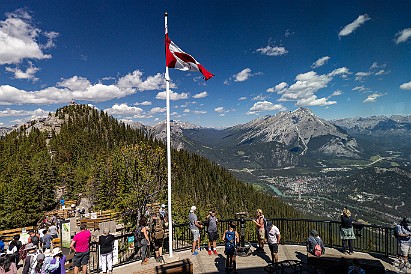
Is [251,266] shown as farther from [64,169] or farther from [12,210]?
[64,169]

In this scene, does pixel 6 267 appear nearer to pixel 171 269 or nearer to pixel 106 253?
pixel 106 253

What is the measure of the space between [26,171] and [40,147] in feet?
145

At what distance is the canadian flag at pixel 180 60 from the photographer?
10.9m

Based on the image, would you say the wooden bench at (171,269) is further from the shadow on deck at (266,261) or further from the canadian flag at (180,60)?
the canadian flag at (180,60)

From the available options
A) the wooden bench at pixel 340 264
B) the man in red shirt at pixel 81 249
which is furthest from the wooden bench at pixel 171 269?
the wooden bench at pixel 340 264

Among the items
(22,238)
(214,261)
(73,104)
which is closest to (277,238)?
(214,261)

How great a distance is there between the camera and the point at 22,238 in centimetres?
1738

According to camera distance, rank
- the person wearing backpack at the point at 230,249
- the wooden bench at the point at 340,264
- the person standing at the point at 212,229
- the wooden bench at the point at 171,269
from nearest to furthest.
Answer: the wooden bench at the point at 340,264
the wooden bench at the point at 171,269
the person wearing backpack at the point at 230,249
the person standing at the point at 212,229

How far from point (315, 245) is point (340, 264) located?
219cm

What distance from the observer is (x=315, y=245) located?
31.7ft

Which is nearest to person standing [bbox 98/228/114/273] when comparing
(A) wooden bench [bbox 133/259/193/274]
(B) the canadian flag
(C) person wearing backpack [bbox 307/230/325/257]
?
(A) wooden bench [bbox 133/259/193/274]

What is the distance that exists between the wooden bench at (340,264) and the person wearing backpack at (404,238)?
1.72 meters

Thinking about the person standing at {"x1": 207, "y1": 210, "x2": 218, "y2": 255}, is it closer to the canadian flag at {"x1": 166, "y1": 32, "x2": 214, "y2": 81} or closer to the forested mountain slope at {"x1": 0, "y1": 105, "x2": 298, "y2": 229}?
the canadian flag at {"x1": 166, "y1": 32, "x2": 214, "y2": 81}

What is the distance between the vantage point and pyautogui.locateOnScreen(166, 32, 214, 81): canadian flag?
1086cm
